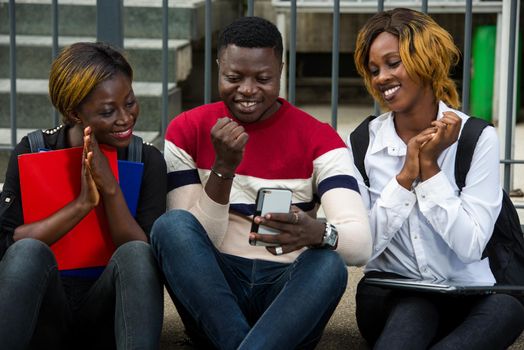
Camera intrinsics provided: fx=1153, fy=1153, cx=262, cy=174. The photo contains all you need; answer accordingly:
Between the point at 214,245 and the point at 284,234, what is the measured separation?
11.1 inches

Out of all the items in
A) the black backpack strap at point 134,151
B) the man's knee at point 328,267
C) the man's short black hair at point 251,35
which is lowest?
the man's knee at point 328,267

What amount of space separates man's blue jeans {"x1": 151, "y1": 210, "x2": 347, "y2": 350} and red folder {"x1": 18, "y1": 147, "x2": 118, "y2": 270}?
0.74 feet

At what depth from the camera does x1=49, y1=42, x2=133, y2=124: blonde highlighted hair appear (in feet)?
11.4

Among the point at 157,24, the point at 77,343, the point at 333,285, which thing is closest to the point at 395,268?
the point at 333,285

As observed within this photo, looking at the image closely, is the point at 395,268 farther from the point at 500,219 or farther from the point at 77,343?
the point at 77,343

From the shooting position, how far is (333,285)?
132 inches

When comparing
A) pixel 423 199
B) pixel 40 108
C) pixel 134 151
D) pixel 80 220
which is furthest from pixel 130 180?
pixel 40 108

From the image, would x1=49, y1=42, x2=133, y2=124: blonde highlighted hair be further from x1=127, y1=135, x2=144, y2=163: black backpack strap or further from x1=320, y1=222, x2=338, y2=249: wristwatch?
x1=320, y1=222, x2=338, y2=249: wristwatch

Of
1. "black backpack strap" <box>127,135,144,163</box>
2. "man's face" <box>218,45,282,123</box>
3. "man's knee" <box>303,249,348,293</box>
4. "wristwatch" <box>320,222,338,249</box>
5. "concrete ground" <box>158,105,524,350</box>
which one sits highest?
"man's face" <box>218,45,282,123</box>

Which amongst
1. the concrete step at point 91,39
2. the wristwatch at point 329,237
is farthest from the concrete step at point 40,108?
the wristwatch at point 329,237

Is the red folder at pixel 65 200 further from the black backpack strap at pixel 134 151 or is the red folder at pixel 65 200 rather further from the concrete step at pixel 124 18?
the concrete step at pixel 124 18

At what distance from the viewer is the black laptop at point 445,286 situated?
10.9ft

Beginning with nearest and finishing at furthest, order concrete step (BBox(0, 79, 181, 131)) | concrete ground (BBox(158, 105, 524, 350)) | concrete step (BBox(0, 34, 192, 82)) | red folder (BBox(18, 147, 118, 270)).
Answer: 1. red folder (BBox(18, 147, 118, 270))
2. concrete ground (BBox(158, 105, 524, 350))
3. concrete step (BBox(0, 79, 181, 131))
4. concrete step (BBox(0, 34, 192, 82))

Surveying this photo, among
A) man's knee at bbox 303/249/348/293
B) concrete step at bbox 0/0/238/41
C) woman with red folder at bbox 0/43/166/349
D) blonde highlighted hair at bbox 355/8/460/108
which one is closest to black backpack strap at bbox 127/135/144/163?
woman with red folder at bbox 0/43/166/349
